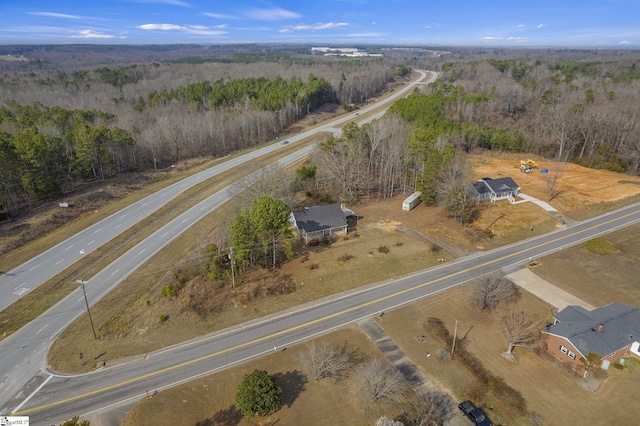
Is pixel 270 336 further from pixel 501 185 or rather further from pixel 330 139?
pixel 501 185

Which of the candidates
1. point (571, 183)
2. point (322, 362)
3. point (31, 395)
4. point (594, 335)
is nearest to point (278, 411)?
point (322, 362)

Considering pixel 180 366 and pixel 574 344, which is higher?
pixel 574 344

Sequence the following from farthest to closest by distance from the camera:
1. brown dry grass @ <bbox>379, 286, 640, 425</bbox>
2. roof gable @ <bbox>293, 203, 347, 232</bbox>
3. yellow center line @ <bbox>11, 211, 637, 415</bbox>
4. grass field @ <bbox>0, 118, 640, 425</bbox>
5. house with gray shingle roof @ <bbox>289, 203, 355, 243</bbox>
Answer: roof gable @ <bbox>293, 203, 347, 232</bbox> < house with gray shingle roof @ <bbox>289, 203, 355, 243</bbox> < yellow center line @ <bbox>11, 211, 637, 415</bbox> < grass field @ <bbox>0, 118, 640, 425</bbox> < brown dry grass @ <bbox>379, 286, 640, 425</bbox>

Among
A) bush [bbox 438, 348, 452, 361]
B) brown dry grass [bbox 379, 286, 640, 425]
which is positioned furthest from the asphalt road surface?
bush [bbox 438, 348, 452, 361]

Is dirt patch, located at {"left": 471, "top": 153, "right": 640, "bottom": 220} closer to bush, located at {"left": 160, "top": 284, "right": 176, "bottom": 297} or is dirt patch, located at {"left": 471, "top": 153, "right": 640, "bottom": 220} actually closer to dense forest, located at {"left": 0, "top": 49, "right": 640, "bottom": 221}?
dense forest, located at {"left": 0, "top": 49, "right": 640, "bottom": 221}

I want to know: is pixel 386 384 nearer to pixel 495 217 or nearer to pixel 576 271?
pixel 576 271

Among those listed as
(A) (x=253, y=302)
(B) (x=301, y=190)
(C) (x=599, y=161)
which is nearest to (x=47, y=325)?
(A) (x=253, y=302)
